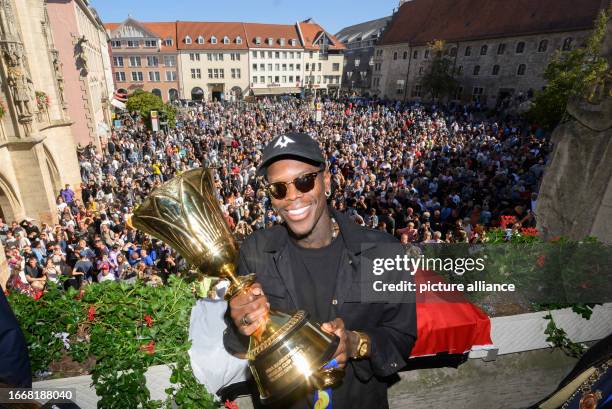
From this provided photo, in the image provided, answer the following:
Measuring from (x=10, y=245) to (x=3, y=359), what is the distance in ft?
33.1

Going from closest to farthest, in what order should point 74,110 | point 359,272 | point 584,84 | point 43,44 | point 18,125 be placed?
point 359,272 → point 584,84 → point 18,125 → point 43,44 → point 74,110

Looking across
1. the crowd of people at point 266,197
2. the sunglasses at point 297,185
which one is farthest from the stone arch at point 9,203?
the sunglasses at point 297,185

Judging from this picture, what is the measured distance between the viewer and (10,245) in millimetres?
9750

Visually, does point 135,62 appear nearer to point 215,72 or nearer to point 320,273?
point 215,72

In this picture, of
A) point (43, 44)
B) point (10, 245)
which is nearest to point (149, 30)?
point (43, 44)

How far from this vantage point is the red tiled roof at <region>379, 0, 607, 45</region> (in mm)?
34969

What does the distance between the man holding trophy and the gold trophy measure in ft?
0.94

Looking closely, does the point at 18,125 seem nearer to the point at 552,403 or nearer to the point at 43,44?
the point at 43,44

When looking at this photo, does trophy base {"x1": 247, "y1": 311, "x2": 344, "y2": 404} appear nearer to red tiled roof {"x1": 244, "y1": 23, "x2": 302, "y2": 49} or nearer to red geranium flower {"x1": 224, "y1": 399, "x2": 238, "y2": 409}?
red geranium flower {"x1": 224, "y1": 399, "x2": 238, "y2": 409}

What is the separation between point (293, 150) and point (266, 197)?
36.2 ft

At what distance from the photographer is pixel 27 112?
13.2m

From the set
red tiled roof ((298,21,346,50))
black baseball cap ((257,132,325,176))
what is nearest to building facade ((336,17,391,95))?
red tiled roof ((298,21,346,50))

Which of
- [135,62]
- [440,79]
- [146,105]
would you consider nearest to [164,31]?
[135,62]

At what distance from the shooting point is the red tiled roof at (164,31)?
5981 cm
